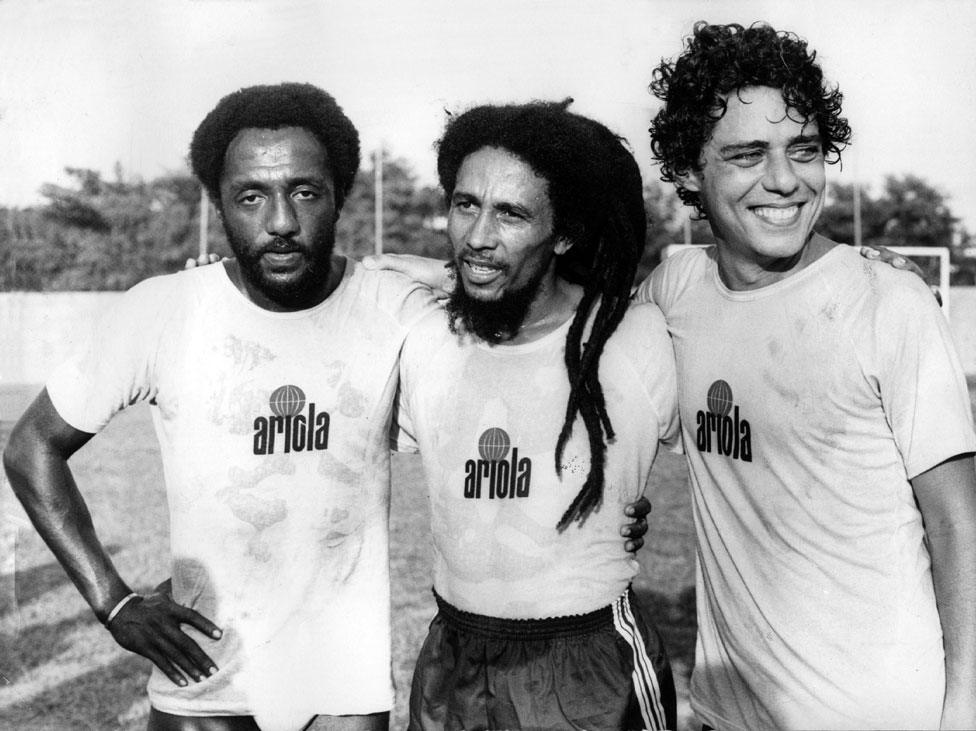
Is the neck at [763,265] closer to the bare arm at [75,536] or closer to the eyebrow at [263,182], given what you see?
the eyebrow at [263,182]

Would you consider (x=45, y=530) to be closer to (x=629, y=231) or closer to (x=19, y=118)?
(x=19, y=118)

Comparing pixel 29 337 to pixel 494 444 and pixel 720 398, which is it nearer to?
pixel 494 444

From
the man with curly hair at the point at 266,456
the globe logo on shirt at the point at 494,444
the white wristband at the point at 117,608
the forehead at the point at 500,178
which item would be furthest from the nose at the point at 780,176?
the white wristband at the point at 117,608

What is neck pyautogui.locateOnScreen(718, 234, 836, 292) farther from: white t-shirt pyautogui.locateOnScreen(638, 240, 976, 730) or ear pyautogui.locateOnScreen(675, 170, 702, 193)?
ear pyautogui.locateOnScreen(675, 170, 702, 193)

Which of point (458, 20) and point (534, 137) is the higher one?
point (458, 20)

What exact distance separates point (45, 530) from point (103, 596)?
262 millimetres

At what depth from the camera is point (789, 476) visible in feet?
8.48

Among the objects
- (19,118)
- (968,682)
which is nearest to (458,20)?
(19,118)

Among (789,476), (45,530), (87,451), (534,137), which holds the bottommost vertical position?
(87,451)

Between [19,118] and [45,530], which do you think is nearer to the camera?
[45,530]

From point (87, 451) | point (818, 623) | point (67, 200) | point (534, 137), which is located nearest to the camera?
point (818, 623)

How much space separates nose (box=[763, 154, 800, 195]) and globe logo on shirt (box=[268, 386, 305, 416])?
1.50 m

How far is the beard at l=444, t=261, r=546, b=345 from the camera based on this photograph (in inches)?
110

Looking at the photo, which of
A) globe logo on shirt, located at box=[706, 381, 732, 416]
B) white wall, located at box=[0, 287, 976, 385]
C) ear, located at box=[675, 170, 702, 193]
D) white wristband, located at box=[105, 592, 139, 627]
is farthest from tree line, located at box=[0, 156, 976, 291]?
white wristband, located at box=[105, 592, 139, 627]
